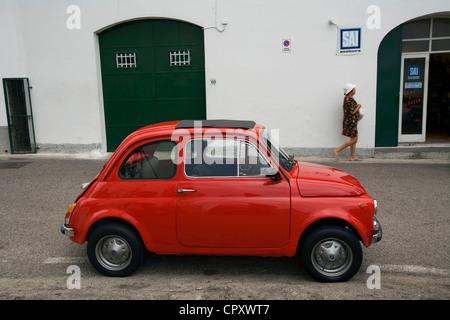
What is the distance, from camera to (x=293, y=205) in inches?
177

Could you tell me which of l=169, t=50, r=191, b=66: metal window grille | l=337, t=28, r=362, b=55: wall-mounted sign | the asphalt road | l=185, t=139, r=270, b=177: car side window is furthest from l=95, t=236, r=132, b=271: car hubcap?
l=337, t=28, r=362, b=55: wall-mounted sign

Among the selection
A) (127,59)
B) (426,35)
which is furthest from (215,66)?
(426,35)

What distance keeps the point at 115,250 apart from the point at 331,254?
239cm

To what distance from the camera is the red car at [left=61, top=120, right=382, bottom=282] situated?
4.52m

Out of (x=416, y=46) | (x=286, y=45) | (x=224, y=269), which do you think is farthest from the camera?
(x=416, y=46)

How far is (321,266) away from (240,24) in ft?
25.9

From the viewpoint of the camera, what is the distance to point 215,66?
11.2 m

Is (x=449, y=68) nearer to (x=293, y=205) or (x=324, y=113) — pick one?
(x=324, y=113)

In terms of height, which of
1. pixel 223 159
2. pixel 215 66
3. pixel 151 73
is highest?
pixel 215 66

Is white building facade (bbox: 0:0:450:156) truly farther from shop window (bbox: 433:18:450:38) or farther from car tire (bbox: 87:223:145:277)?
car tire (bbox: 87:223:145:277)

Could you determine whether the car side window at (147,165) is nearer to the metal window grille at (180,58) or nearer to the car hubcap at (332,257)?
the car hubcap at (332,257)

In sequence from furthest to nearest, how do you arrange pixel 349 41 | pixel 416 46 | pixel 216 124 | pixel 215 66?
pixel 416 46 → pixel 215 66 → pixel 349 41 → pixel 216 124

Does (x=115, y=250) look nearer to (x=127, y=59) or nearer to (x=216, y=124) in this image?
(x=216, y=124)

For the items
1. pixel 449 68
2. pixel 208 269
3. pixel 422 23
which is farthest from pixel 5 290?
pixel 449 68
